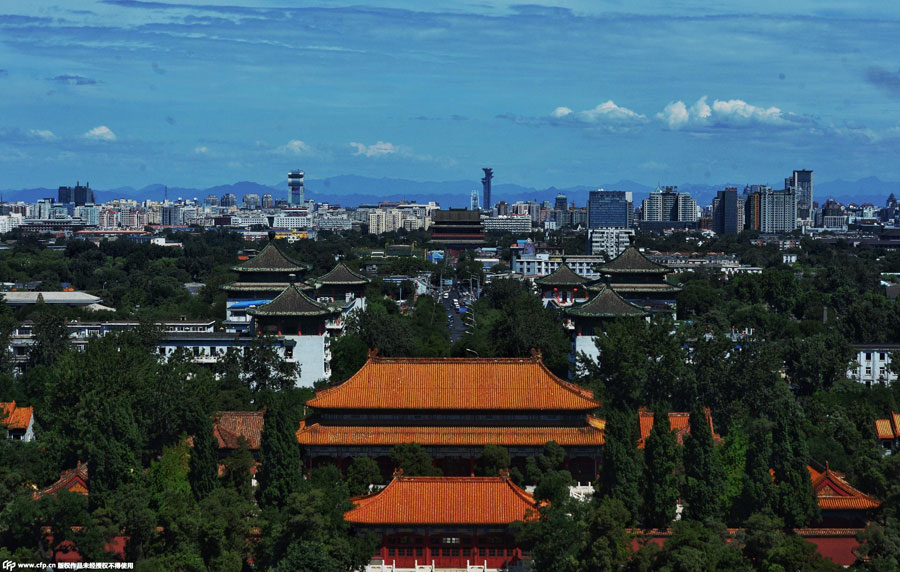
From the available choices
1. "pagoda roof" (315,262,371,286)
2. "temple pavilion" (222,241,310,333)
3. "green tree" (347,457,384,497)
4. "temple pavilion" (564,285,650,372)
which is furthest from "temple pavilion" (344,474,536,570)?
"pagoda roof" (315,262,371,286)

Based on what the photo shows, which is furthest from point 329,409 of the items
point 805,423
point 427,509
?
point 805,423

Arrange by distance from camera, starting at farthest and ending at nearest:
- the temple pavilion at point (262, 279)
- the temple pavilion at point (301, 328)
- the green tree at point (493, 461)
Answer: the temple pavilion at point (262, 279)
the temple pavilion at point (301, 328)
the green tree at point (493, 461)

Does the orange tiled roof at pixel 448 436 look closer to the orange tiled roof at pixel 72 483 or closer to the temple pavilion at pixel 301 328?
the orange tiled roof at pixel 72 483

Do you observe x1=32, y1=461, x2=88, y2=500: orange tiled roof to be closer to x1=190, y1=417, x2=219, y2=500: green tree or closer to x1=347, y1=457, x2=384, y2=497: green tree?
x1=190, y1=417, x2=219, y2=500: green tree

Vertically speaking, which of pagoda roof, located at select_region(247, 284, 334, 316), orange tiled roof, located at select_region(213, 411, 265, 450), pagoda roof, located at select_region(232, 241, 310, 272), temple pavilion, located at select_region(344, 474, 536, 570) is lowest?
temple pavilion, located at select_region(344, 474, 536, 570)

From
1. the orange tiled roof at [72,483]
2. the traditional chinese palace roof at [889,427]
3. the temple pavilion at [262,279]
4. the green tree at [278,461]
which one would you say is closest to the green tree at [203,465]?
the green tree at [278,461]

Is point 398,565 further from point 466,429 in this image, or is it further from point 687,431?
point 687,431

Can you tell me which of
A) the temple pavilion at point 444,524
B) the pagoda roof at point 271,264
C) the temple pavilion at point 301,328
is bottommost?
the temple pavilion at point 444,524
